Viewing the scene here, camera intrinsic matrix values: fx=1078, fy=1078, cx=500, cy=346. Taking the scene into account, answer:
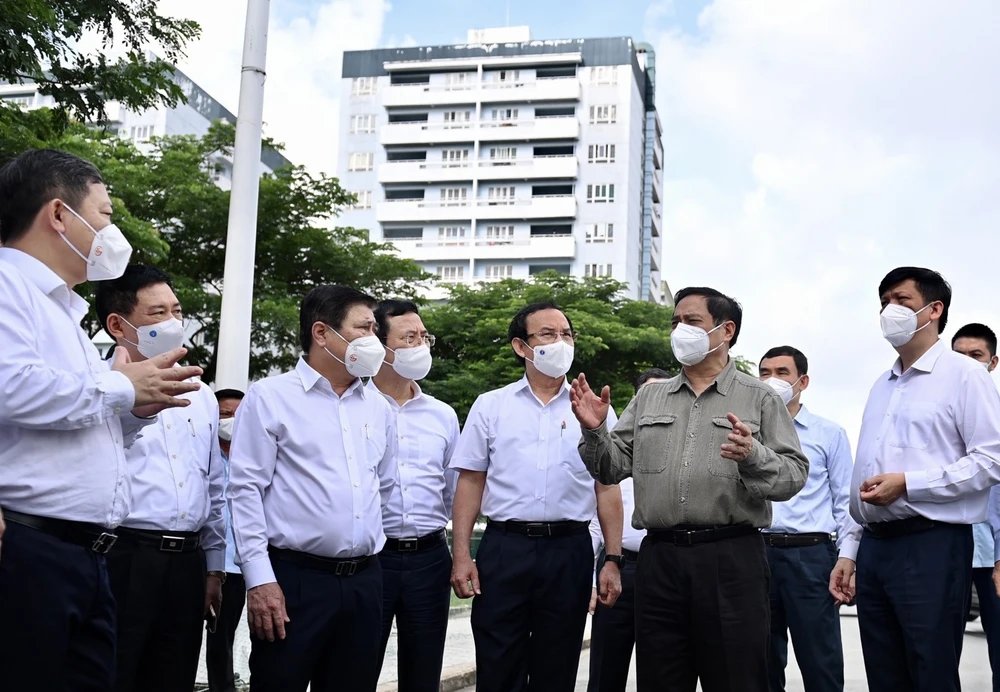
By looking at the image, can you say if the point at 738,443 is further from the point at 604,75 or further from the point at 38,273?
the point at 604,75

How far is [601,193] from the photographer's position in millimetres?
66500

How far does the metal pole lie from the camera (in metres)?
8.84

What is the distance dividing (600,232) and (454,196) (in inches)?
386

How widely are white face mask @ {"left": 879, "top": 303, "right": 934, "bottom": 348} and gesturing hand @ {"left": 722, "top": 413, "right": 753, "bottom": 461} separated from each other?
128 cm

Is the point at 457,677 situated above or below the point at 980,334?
below

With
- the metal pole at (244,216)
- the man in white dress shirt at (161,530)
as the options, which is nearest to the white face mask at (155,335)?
the man in white dress shirt at (161,530)

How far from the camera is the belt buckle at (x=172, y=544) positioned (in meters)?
4.70

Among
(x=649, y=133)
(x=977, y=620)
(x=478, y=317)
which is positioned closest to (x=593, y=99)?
(x=649, y=133)

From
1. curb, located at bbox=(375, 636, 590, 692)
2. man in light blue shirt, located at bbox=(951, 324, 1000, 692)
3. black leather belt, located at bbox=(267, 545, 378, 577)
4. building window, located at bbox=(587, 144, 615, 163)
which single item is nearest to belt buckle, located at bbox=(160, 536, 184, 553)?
black leather belt, located at bbox=(267, 545, 378, 577)

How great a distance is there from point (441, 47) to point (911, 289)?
68710 mm

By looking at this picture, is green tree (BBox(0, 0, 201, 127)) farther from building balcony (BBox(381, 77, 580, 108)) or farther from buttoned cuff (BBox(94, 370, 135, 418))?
building balcony (BBox(381, 77, 580, 108))

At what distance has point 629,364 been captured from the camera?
3353cm

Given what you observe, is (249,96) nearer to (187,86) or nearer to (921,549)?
(921,549)

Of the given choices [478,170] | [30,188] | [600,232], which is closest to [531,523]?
[30,188]
